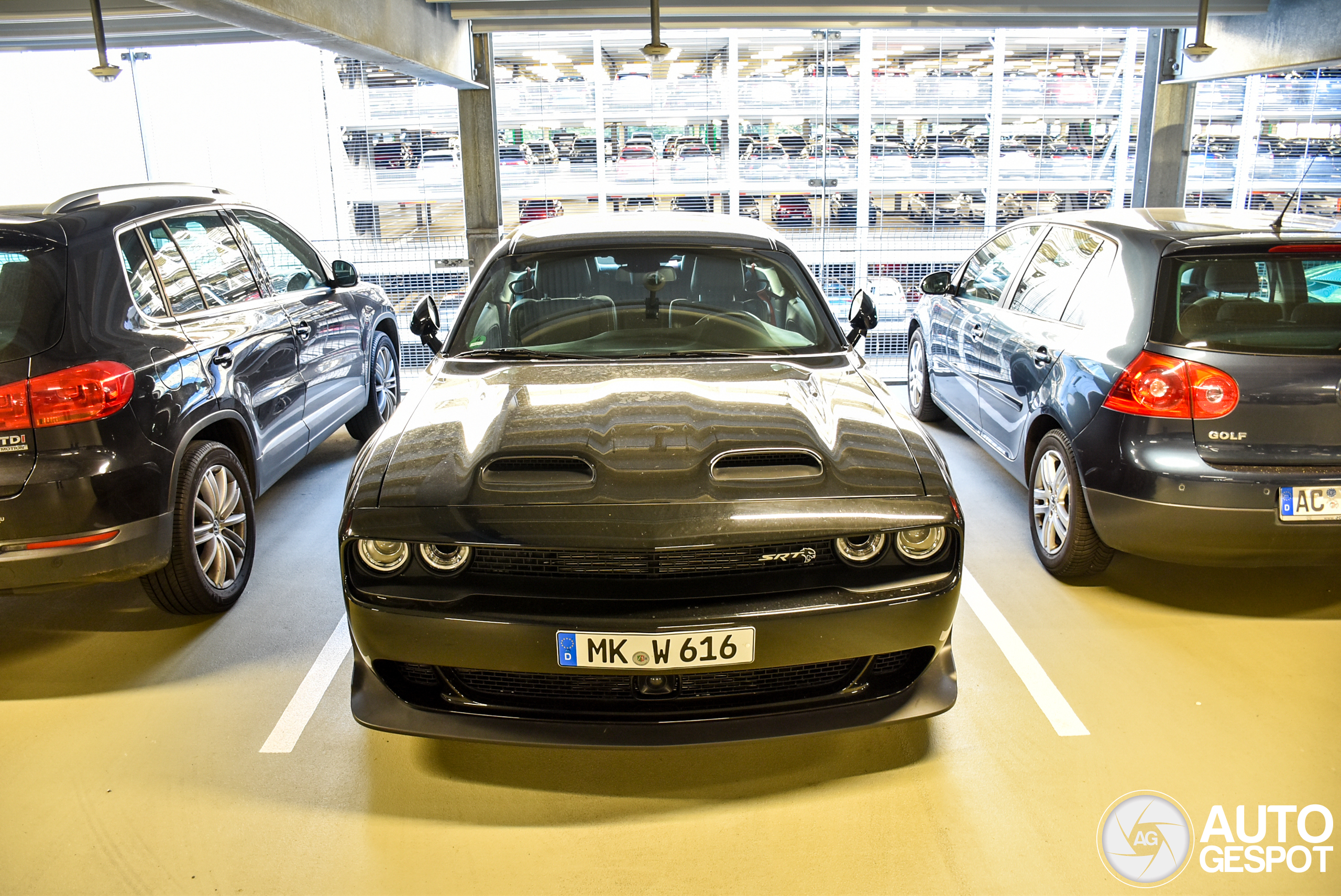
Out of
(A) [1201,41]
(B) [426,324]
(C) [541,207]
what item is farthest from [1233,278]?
(C) [541,207]

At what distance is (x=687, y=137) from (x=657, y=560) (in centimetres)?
994

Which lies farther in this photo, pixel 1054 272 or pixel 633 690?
pixel 1054 272

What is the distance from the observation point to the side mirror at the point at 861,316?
3568mm

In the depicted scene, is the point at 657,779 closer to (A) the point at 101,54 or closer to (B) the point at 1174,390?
(B) the point at 1174,390

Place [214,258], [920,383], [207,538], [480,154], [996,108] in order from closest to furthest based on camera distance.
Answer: [207,538], [214,258], [920,383], [480,154], [996,108]

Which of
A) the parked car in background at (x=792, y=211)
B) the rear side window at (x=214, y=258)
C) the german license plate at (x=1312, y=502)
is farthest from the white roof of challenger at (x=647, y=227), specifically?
the parked car in background at (x=792, y=211)

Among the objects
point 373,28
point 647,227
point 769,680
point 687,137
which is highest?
point 373,28

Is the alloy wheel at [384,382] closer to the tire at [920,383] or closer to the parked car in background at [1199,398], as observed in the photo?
the tire at [920,383]

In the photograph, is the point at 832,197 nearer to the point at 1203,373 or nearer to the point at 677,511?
the point at 1203,373

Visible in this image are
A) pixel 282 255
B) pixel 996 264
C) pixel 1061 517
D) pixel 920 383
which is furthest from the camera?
pixel 920 383

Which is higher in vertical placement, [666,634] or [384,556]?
[384,556]

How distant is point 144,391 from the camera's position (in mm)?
3031

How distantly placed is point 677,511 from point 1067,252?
2925 mm

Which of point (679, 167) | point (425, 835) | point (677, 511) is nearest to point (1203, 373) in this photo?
point (677, 511)
